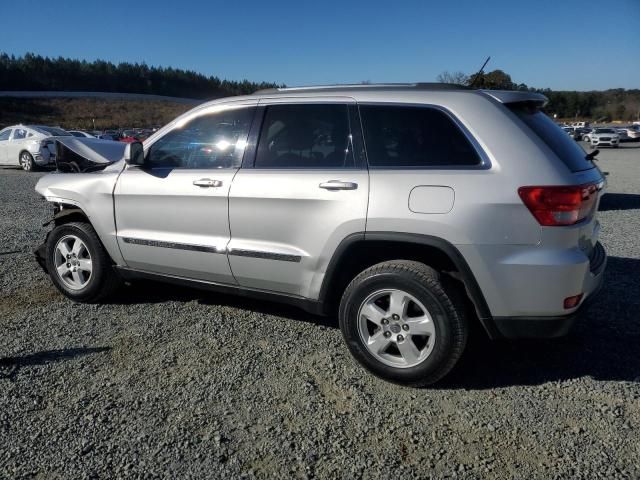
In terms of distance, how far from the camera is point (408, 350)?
10.5 ft

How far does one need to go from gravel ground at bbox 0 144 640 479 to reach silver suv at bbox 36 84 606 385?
1.20 ft

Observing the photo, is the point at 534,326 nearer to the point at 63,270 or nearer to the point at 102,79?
the point at 63,270

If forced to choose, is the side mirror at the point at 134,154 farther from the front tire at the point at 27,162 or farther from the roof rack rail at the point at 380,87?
the front tire at the point at 27,162

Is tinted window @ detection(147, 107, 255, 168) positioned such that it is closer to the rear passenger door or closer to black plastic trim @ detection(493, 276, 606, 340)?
the rear passenger door

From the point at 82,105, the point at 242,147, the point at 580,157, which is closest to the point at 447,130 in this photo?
the point at 580,157

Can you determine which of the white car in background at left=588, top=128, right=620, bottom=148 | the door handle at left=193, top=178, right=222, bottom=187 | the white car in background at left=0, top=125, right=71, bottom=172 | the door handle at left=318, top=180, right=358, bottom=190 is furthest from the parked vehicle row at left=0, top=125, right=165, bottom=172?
the white car in background at left=588, top=128, right=620, bottom=148

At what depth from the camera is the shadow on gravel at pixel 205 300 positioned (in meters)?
4.40

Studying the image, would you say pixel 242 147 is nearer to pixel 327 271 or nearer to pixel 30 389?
pixel 327 271

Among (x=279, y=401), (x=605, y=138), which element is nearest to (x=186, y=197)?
(x=279, y=401)

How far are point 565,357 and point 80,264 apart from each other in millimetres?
3936

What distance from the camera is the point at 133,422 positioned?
112 inches

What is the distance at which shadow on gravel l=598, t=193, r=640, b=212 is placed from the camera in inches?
398

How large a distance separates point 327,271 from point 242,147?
1.14 m

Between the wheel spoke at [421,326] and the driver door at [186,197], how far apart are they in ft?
4.64
